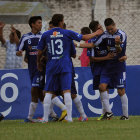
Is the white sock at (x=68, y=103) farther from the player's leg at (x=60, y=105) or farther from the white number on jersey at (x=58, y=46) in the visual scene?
the white number on jersey at (x=58, y=46)

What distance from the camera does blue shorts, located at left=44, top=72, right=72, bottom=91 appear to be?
10078 millimetres

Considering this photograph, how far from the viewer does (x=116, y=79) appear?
1093 cm

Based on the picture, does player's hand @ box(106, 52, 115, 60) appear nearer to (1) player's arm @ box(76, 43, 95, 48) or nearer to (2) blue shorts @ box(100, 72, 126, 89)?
(2) blue shorts @ box(100, 72, 126, 89)

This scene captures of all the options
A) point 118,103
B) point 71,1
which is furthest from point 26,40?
point 71,1

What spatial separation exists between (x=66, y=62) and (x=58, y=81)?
1.24ft

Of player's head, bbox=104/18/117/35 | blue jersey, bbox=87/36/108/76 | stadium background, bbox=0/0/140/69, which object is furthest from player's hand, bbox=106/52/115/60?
stadium background, bbox=0/0/140/69

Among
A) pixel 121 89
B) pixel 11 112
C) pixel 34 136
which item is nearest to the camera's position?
pixel 34 136

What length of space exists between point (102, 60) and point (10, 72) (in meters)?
2.44

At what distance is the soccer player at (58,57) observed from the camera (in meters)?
9.97

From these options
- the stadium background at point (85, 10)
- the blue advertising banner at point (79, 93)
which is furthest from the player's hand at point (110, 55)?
the stadium background at point (85, 10)

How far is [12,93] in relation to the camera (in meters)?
12.6

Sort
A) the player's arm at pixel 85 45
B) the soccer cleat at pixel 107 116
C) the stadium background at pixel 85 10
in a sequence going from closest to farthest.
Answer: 1. the player's arm at pixel 85 45
2. the soccer cleat at pixel 107 116
3. the stadium background at pixel 85 10

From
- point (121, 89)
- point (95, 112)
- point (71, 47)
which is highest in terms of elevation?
point (71, 47)

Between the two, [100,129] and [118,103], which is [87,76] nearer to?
[118,103]
